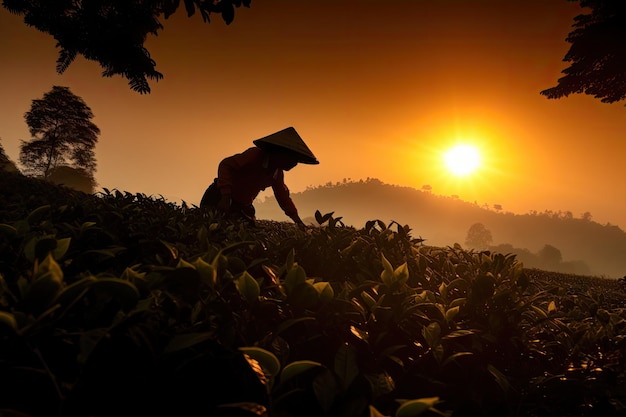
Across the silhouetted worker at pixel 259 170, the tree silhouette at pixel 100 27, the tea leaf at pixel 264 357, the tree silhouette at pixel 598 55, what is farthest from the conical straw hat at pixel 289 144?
the tree silhouette at pixel 598 55

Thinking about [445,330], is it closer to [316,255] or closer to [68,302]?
[316,255]

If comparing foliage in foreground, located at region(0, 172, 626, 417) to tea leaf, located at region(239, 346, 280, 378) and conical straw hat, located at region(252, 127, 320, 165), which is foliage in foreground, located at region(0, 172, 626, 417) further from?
conical straw hat, located at region(252, 127, 320, 165)

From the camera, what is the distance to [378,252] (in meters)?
2.02

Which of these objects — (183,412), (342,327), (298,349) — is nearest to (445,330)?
(342,327)

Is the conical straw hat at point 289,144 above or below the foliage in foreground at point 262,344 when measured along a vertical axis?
above

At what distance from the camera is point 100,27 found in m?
4.81

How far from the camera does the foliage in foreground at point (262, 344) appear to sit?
661 mm

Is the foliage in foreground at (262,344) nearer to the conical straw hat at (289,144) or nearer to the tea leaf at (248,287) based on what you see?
the tea leaf at (248,287)

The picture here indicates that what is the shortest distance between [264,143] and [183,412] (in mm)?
4125

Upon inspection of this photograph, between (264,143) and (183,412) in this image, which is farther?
(264,143)

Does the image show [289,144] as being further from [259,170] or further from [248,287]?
[248,287]

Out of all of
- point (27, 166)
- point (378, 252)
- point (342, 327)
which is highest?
point (27, 166)

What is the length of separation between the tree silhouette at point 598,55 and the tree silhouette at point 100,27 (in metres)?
11.7

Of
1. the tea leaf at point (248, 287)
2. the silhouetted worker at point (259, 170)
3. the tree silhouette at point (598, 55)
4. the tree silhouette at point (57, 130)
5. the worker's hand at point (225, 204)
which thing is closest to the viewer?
the tea leaf at point (248, 287)
